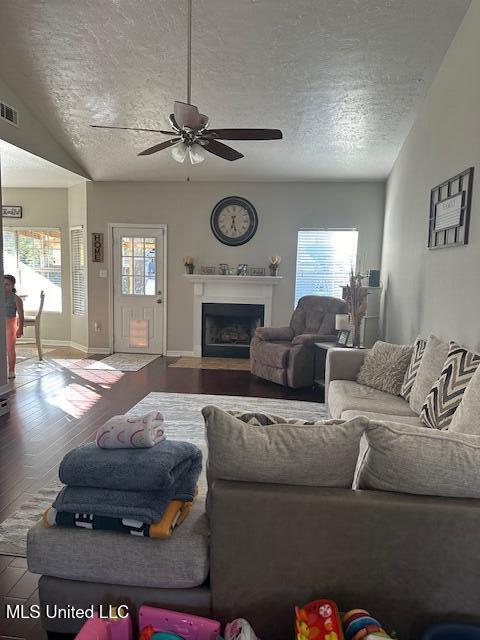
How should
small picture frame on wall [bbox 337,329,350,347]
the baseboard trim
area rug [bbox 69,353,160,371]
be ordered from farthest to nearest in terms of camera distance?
the baseboard trim < area rug [bbox 69,353,160,371] < small picture frame on wall [bbox 337,329,350,347]

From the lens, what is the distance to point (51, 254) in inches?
282

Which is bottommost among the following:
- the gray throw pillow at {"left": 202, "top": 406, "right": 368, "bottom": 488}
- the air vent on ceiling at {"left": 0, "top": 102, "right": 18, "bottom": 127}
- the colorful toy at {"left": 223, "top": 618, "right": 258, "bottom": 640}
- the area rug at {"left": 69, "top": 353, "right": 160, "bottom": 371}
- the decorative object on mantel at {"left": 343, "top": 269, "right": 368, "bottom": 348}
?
the area rug at {"left": 69, "top": 353, "right": 160, "bottom": 371}

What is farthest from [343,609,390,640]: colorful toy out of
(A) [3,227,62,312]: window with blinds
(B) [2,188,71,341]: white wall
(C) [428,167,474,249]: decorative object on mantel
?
(A) [3,227,62,312]: window with blinds

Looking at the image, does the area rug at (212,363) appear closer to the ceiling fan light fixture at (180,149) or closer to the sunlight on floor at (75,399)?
the sunlight on floor at (75,399)

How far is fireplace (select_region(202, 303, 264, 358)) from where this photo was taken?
645 cm

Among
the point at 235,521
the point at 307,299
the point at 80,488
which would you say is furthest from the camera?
the point at 307,299

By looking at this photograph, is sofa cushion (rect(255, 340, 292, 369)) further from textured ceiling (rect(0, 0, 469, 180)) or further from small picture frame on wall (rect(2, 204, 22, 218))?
small picture frame on wall (rect(2, 204, 22, 218))

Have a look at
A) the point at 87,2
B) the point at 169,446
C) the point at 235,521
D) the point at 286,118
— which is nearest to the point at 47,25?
the point at 87,2

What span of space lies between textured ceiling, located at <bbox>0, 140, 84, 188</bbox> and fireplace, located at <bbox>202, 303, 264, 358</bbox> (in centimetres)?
282

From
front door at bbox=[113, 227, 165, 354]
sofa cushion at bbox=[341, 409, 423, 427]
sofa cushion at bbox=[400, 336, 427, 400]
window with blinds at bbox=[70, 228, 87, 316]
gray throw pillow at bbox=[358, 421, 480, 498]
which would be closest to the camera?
gray throw pillow at bbox=[358, 421, 480, 498]

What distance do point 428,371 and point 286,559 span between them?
75.6 inches

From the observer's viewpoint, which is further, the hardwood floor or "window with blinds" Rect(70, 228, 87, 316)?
"window with blinds" Rect(70, 228, 87, 316)

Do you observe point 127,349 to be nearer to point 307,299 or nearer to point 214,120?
point 307,299

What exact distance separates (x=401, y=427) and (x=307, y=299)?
4321 millimetres
